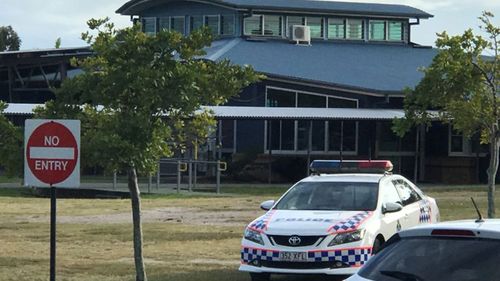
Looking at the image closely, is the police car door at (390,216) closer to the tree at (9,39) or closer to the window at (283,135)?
the window at (283,135)

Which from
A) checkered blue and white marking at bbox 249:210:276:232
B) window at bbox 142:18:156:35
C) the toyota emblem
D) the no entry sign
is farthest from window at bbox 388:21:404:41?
the no entry sign

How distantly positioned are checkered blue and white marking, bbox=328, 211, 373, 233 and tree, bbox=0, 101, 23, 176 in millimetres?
3965

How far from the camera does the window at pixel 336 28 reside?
175ft

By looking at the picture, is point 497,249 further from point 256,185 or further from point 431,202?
point 256,185

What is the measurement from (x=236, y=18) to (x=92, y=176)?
40.0ft

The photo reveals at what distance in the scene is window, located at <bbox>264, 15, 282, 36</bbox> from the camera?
52125 millimetres

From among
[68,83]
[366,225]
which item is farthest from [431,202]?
[68,83]

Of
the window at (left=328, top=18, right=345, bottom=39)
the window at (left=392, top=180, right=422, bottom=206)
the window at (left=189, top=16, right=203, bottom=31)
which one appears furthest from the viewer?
the window at (left=189, top=16, right=203, bottom=31)

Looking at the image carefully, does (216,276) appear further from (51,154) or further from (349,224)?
(51,154)

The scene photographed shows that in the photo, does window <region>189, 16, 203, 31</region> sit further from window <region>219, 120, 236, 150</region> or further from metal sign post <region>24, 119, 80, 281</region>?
metal sign post <region>24, 119, 80, 281</region>

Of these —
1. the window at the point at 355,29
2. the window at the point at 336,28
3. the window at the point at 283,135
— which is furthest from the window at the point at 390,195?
the window at the point at 355,29

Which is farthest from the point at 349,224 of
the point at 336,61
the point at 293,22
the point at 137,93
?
the point at 293,22

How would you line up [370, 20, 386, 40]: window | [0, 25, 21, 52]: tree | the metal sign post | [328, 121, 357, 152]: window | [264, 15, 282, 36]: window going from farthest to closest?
[0, 25, 21, 52]: tree, [370, 20, 386, 40]: window, [264, 15, 282, 36]: window, [328, 121, 357, 152]: window, the metal sign post

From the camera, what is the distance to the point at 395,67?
49.1 m
